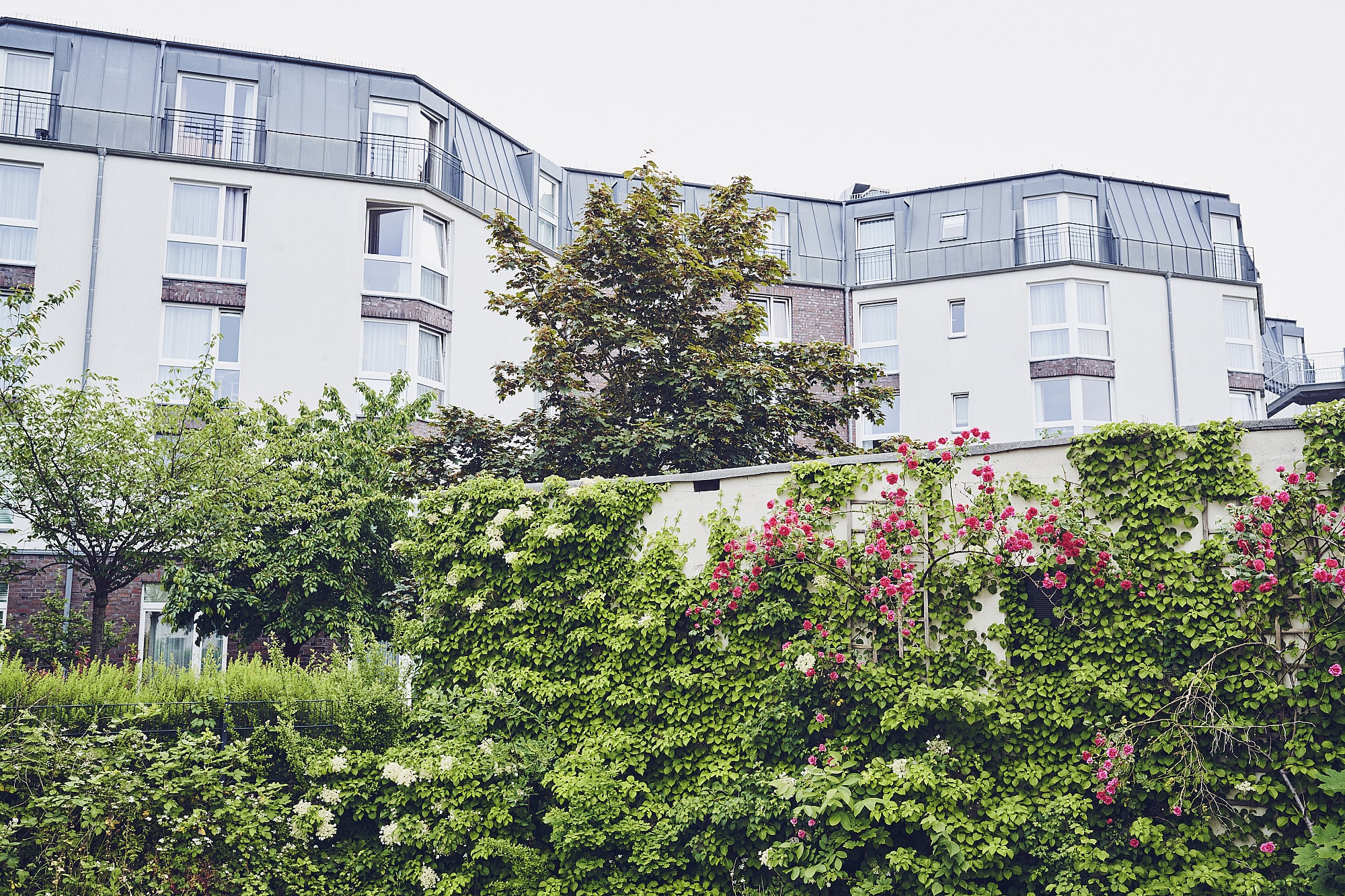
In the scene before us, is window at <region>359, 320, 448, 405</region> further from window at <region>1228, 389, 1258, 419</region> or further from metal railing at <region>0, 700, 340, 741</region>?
window at <region>1228, 389, 1258, 419</region>

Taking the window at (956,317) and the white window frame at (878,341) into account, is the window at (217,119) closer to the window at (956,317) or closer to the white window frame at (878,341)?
the white window frame at (878,341)

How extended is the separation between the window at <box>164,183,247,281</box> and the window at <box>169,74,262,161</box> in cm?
88

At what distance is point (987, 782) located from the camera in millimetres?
7168

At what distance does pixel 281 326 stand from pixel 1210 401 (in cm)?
2528

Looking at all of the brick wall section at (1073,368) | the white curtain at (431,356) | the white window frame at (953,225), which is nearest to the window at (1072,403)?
the brick wall section at (1073,368)

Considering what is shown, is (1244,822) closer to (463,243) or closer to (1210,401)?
(463,243)

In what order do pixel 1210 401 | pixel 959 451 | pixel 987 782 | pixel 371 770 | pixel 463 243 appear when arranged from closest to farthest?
pixel 987 782
pixel 959 451
pixel 371 770
pixel 463 243
pixel 1210 401

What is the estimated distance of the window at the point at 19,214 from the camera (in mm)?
22047

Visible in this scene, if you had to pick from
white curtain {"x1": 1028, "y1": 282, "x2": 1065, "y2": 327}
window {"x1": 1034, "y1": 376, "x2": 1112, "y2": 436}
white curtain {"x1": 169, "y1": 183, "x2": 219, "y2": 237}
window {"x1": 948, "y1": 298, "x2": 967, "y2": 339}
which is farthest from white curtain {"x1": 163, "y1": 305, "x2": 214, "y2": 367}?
white curtain {"x1": 1028, "y1": 282, "x2": 1065, "y2": 327}

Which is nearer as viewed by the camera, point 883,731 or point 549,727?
point 883,731

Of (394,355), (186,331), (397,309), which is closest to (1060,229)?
(397,309)

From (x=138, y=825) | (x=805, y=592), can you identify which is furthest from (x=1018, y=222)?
(x=138, y=825)

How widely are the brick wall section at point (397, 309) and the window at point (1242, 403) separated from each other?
900 inches

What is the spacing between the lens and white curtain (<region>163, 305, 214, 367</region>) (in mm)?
22516
